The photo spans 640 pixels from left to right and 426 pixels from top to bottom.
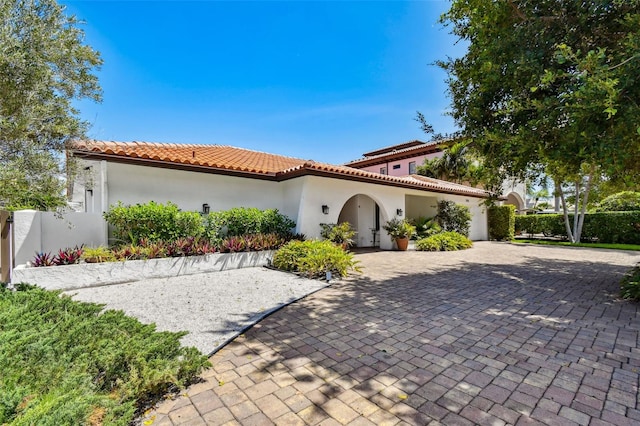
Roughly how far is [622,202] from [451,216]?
18.1 meters

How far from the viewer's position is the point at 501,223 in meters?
21.3

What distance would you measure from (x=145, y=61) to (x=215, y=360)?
1101 cm

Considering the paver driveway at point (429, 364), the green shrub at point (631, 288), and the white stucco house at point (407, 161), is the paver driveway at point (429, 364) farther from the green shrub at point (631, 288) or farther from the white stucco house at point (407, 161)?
the white stucco house at point (407, 161)

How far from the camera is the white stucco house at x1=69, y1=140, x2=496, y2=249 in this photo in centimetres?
870

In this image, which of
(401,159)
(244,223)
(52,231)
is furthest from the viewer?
(401,159)

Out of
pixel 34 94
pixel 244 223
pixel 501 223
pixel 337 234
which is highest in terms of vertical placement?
pixel 34 94

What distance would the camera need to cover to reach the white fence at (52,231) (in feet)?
23.5

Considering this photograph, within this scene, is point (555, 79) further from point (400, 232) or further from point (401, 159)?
point (401, 159)

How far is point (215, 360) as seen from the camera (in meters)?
3.69

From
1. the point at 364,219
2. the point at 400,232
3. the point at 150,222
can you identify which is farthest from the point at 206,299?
the point at 364,219

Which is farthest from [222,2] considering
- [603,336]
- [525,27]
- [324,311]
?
[603,336]

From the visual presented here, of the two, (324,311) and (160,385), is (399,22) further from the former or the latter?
(160,385)

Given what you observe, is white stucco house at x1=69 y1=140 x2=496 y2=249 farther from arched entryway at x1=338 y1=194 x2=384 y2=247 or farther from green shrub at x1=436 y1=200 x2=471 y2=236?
green shrub at x1=436 y1=200 x2=471 y2=236

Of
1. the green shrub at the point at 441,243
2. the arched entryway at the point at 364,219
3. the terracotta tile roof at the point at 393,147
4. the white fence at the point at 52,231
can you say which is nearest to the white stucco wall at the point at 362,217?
the arched entryway at the point at 364,219
